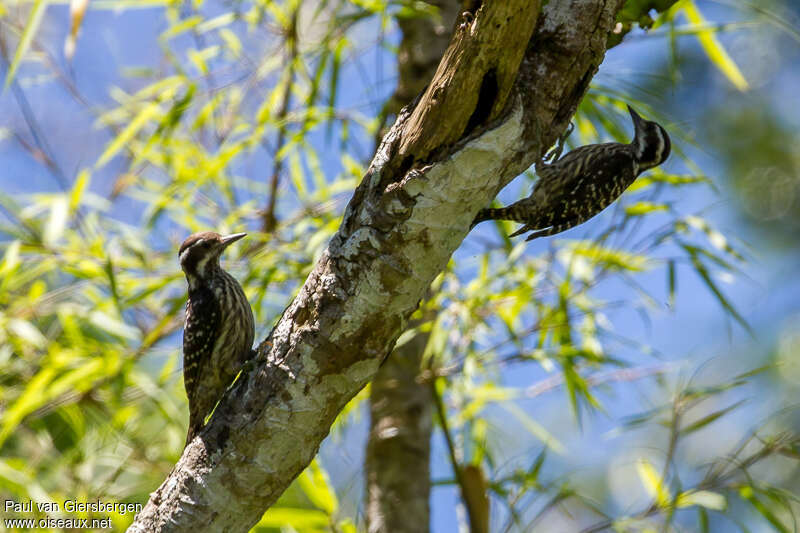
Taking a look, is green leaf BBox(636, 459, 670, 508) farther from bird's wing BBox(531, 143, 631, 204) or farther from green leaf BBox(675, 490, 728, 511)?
bird's wing BBox(531, 143, 631, 204)

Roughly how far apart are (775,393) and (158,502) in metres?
6.31

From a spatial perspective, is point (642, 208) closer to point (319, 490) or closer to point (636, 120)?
point (636, 120)

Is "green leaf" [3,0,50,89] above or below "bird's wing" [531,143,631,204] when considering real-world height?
above

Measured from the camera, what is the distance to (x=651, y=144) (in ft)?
10.6

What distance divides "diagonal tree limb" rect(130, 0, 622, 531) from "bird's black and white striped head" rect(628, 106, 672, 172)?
53.2 inches

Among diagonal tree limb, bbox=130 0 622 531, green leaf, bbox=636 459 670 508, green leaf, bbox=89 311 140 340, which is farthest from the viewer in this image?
green leaf, bbox=89 311 140 340

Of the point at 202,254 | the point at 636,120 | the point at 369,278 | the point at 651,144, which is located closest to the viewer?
the point at 369,278

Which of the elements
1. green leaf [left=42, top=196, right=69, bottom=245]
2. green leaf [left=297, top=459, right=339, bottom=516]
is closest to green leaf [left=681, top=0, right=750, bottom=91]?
green leaf [left=297, top=459, right=339, bottom=516]

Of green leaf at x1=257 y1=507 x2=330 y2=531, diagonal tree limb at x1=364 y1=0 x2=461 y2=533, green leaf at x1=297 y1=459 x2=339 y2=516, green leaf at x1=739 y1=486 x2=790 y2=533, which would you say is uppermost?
diagonal tree limb at x1=364 y1=0 x2=461 y2=533

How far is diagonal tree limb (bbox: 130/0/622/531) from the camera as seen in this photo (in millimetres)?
1870

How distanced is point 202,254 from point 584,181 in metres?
1.34

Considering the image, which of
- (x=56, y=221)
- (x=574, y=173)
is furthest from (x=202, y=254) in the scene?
(x=574, y=173)

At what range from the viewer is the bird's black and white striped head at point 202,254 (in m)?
3.08

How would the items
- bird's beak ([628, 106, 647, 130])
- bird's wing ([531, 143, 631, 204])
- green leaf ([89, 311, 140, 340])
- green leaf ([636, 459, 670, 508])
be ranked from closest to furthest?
bird's wing ([531, 143, 631, 204]) → green leaf ([636, 459, 670, 508]) → bird's beak ([628, 106, 647, 130]) → green leaf ([89, 311, 140, 340])
